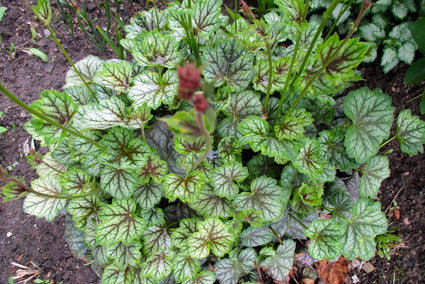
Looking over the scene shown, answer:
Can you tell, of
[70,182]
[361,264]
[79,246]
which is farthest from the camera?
[361,264]

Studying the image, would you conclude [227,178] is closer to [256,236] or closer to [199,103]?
[256,236]

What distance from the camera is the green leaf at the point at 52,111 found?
1.38 m

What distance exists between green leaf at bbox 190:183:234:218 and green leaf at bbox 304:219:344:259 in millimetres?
504

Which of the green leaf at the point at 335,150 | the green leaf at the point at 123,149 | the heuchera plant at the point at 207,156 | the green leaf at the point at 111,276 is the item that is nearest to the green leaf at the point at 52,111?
the heuchera plant at the point at 207,156

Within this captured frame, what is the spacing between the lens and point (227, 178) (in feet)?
5.77

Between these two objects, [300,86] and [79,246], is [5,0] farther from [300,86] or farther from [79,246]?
[300,86]

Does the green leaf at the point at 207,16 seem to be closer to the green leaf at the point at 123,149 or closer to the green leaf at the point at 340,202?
the green leaf at the point at 123,149

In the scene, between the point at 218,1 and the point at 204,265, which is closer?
the point at 218,1

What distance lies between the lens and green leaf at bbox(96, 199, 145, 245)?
1665 millimetres

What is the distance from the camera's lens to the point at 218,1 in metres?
1.76

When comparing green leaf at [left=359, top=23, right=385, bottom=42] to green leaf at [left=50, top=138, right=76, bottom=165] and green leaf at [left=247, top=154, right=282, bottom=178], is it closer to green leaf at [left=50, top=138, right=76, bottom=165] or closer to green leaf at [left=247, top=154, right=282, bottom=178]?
green leaf at [left=247, top=154, right=282, bottom=178]

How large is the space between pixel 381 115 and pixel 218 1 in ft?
3.86

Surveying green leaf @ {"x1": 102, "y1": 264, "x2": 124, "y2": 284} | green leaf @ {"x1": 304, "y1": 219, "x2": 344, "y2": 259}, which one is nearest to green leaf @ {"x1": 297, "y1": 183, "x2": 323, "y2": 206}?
green leaf @ {"x1": 304, "y1": 219, "x2": 344, "y2": 259}

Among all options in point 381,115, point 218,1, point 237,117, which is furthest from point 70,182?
point 381,115
